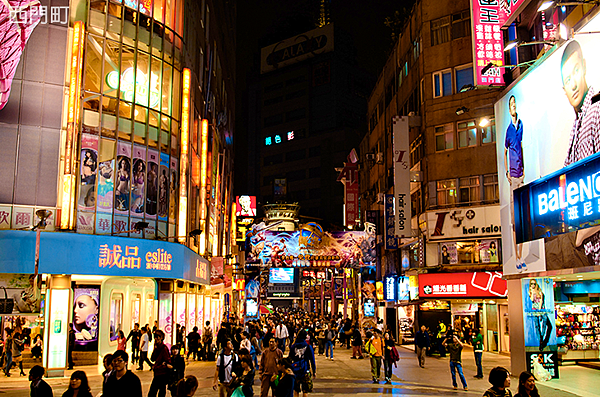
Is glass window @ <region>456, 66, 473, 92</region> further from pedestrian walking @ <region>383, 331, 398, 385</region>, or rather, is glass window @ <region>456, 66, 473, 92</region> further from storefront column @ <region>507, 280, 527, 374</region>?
pedestrian walking @ <region>383, 331, 398, 385</region>

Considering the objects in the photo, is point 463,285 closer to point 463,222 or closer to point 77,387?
point 463,222

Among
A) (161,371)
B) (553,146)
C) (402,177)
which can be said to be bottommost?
(161,371)

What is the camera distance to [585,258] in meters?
14.6

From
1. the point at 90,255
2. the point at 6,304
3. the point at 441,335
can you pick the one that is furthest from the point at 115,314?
the point at 441,335

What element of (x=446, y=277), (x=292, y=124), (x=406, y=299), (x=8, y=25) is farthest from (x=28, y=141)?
(x=292, y=124)

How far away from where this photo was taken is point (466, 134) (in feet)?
105

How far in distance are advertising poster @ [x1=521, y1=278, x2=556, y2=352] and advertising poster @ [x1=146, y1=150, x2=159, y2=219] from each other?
15.5m

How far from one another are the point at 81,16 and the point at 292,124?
10486cm

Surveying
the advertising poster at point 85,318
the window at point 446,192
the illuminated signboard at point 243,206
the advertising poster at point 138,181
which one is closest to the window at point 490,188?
the window at point 446,192

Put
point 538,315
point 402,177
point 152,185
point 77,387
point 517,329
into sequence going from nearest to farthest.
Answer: point 77,387, point 538,315, point 517,329, point 152,185, point 402,177

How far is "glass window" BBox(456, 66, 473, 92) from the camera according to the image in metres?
32.6

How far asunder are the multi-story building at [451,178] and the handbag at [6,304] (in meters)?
21.2

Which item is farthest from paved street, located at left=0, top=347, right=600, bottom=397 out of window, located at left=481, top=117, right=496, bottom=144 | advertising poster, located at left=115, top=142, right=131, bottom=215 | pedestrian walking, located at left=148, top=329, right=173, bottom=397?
window, located at left=481, top=117, right=496, bottom=144

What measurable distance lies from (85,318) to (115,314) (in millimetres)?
2214
